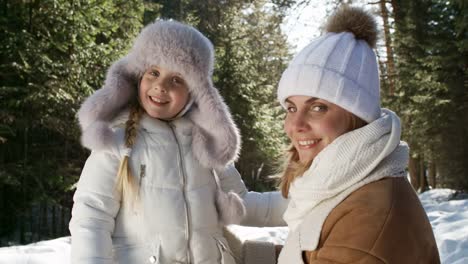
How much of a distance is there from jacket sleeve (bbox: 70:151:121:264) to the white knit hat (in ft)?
3.55

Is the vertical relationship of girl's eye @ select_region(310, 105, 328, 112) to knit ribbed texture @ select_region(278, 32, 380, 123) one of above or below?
below

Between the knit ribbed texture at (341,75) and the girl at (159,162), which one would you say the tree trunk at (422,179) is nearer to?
the girl at (159,162)

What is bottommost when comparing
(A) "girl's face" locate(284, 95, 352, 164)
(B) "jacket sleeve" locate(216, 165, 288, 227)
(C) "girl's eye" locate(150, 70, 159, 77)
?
(B) "jacket sleeve" locate(216, 165, 288, 227)

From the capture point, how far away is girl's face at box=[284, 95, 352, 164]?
1.73 meters

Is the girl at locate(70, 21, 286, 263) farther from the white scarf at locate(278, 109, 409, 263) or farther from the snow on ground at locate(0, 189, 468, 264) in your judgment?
the snow on ground at locate(0, 189, 468, 264)

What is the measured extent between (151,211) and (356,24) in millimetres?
1357

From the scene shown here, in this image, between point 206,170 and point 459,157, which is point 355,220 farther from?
point 459,157

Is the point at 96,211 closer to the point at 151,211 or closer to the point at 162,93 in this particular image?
the point at 151,211

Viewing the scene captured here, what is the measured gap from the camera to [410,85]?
14.4 m

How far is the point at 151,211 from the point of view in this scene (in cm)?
237

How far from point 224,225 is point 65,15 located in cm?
694

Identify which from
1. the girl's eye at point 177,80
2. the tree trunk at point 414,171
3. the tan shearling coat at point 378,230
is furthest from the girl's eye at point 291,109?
the tree trunk at point 414,171

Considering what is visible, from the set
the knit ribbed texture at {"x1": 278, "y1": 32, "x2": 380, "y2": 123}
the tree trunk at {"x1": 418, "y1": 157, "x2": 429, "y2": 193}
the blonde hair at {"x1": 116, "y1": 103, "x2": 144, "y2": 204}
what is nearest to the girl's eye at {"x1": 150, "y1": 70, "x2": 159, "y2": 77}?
the blonde hair at {"x1": 116, "y1": 103, "x2": 144, "y2": 204}

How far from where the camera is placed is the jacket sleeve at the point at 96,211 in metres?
2.28
